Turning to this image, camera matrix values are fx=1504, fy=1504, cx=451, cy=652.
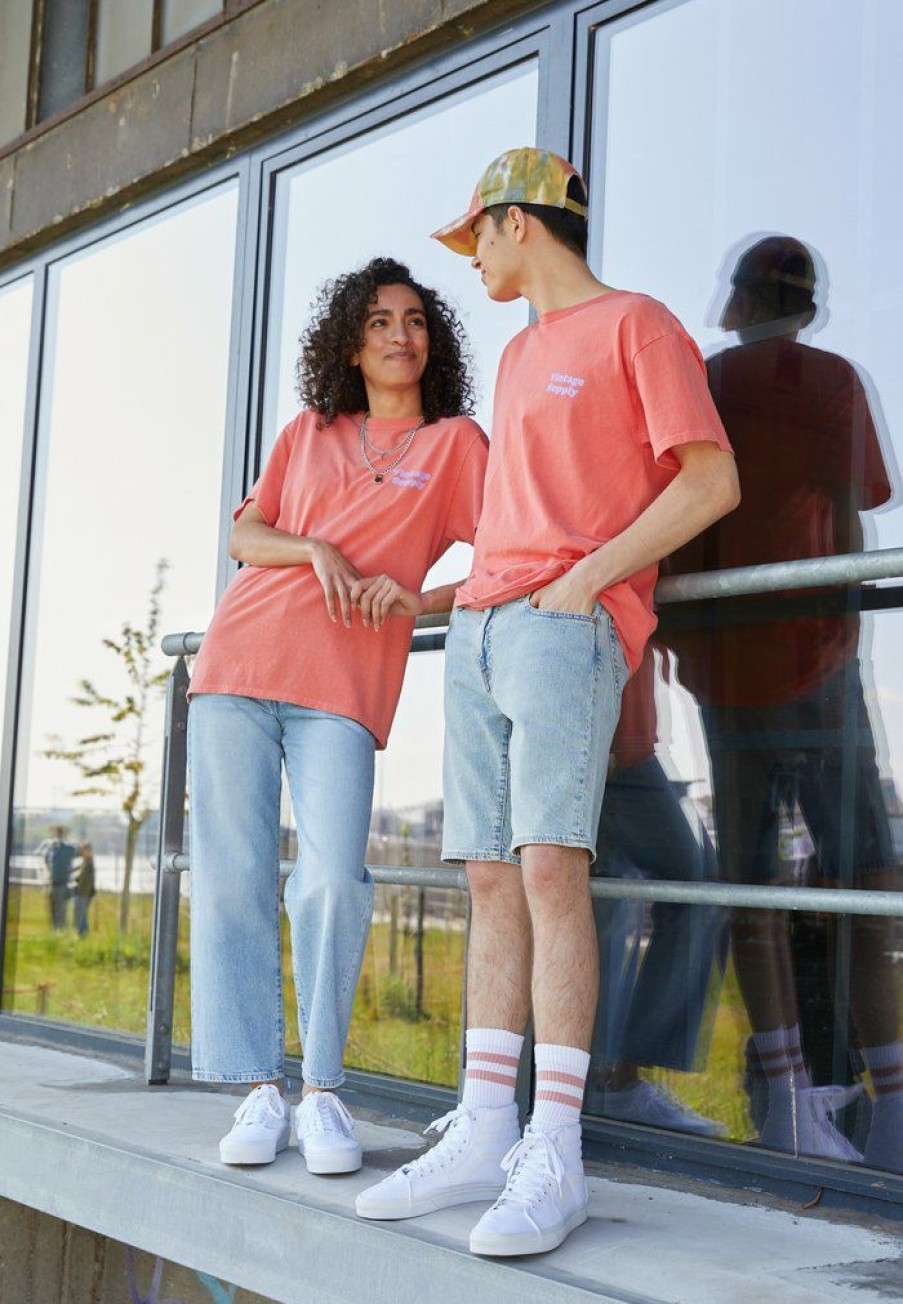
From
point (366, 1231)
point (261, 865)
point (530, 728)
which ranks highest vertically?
point (530, 728)

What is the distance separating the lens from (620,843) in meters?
2.43

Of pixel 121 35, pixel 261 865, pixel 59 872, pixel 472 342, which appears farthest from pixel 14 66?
pixel 261 865

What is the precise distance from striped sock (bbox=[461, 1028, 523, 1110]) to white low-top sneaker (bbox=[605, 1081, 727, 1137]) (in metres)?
0.43

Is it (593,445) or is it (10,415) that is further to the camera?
(10,415)

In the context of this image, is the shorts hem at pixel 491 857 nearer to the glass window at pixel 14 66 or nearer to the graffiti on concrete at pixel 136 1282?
the graffiti on concrete at pixel 136 1282

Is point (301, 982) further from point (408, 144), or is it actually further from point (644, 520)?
point (408, 144)

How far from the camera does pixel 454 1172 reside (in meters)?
1.89

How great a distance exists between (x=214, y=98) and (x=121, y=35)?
64 cm

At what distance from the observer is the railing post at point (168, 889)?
2816 millimetres

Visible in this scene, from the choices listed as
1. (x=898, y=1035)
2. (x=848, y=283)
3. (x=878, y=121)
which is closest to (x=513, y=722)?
(x=898, y=1035)

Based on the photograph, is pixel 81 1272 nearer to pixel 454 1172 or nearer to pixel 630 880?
pixel 454 1172

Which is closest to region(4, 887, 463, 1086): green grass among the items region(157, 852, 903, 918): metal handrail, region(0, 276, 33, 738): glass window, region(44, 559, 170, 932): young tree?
region(44, 559, 170, 932): young tree

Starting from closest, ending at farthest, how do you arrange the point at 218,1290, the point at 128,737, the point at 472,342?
the point at 218,1290, the point at 472,342, the point at 128,737

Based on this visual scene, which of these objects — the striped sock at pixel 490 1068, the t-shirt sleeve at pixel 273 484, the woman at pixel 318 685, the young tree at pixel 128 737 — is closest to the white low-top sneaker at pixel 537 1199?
the striped sock at pixel 490 1068
